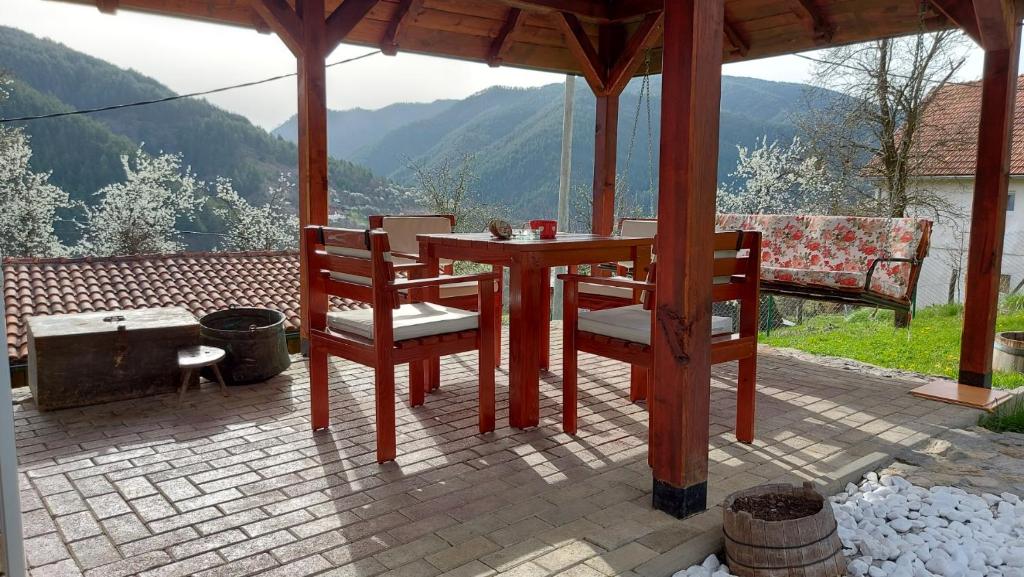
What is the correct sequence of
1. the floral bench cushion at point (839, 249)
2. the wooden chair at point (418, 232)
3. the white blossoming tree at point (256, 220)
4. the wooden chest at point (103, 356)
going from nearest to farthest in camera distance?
the wooden chest at point (103, 356)
the wooden chair at point (418, 232)
the floral bench cushion at point (839, 249)
the white blossoming tree at point (256, 220)

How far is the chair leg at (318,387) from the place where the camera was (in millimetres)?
3115

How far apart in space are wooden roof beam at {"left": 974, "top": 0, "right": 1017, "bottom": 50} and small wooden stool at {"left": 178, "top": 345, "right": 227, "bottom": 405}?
13.4 feet

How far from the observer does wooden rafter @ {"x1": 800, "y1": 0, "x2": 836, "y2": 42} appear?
4.81 meters

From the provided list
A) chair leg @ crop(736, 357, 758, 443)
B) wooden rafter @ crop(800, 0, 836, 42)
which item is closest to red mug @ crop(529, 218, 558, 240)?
chair leg @ crop(736, 357, 758, 443)

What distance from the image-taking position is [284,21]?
14.4 feet

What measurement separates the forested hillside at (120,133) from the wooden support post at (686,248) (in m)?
21.0

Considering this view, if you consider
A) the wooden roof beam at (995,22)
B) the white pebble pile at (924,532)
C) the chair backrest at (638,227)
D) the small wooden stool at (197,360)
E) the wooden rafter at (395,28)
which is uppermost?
the wooden rafter at (395,28)

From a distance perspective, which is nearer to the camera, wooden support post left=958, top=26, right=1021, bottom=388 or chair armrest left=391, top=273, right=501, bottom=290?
chair armrest left=391, top=273, right=501, bottom=290

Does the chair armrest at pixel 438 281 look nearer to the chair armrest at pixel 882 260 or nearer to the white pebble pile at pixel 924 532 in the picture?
the white pebble pile at pixel 924 532

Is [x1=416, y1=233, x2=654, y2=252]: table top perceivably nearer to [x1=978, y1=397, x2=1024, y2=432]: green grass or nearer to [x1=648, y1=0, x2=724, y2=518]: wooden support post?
[x1=648, y1=0, x2=724, y2=518]: wooden support post

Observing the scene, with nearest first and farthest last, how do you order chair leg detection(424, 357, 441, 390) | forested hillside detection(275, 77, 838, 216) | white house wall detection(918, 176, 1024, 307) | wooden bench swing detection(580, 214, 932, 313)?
chair leg detection(424, 357, 441, 390) < wooden bench swing detection(580, 214, 932, 313) < white house wall detection(918, 176, 1024, 307) < forested hillside detection(275, 77, 838, 216)

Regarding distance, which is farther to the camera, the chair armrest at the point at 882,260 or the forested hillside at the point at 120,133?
the forested hillside at the point at 120,133

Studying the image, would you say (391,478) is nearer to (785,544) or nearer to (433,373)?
(433,373)

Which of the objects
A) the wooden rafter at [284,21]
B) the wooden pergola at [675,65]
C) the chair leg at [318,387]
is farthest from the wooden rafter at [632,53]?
the chair leg at [318,387]
